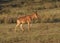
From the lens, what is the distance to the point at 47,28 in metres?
18.2

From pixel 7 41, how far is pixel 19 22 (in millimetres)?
3982

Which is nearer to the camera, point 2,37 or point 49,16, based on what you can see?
point 2,37

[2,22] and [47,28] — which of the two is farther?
[2,22]

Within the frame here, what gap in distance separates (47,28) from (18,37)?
3.69 meters

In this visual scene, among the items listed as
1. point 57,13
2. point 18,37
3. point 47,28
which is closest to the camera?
point 18,37

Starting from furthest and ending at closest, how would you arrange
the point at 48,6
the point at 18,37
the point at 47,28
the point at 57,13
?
the point at 48,6, the point at 57,13, the point at 47,28, the point at 18,37

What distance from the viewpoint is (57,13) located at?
2511 cm

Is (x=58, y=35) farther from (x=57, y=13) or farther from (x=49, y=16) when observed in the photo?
(x=57, y=13)

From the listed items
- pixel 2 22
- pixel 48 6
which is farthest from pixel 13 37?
pixel 48 6

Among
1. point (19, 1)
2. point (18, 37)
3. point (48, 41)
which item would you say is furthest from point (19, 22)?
point (19, 1)

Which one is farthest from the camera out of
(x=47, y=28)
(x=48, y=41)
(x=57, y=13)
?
(x=57, y=13)

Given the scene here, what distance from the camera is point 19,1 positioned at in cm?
3812

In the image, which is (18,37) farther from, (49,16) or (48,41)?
(49,16)

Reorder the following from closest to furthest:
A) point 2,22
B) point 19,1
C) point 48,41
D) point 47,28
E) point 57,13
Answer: point 48,41
point 47,28
point 2,22
point 57,13
point 19,1
